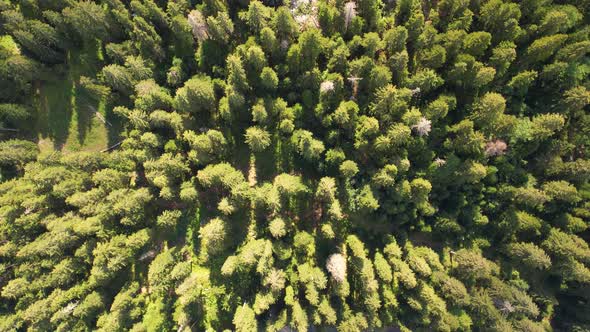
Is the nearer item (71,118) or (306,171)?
(306,171)

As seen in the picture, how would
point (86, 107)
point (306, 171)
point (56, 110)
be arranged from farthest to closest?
point (56, 110) < point (86, 107) < point (306, 171)

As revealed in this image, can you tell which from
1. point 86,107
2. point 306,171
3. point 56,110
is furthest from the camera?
point 56,110

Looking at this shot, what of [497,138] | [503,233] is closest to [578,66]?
[497,138]

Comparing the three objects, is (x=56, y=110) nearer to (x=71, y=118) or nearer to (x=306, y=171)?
Result: (x=71, y=118)

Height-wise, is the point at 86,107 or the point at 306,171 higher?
the point at 86,107

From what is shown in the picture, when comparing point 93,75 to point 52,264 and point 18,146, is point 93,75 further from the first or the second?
point 52,264

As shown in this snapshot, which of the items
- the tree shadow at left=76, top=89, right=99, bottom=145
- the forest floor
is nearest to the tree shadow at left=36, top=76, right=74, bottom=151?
the forest floor

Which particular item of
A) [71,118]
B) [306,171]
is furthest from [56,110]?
[306,171]
